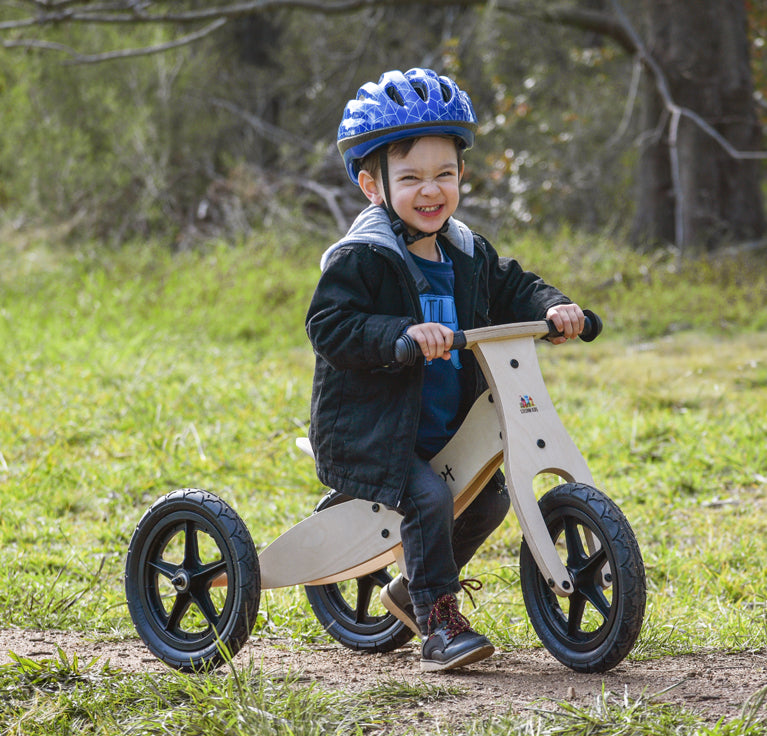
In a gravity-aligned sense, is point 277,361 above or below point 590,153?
below

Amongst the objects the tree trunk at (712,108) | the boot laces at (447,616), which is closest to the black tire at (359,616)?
the boot laces at (447,616)

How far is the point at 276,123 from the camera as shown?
1272cm

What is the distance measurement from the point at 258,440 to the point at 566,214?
824cm

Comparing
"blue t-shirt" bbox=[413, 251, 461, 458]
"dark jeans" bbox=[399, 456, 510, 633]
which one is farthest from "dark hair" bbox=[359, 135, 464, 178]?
"dark jeans" bbox=[399, 456, 510, 633]

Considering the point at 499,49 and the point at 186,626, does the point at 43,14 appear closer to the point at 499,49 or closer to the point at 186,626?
the point at 499,49

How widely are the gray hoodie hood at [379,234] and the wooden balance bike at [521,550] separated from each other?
1.15 ft

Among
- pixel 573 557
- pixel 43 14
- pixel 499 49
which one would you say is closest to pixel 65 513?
pixel 573 557

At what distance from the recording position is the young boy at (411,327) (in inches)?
107

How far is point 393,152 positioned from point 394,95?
15 centimetres

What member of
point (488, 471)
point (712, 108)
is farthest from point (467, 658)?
point (712, 108)

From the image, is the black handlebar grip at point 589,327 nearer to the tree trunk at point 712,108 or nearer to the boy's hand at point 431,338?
the boy's hand at point 431,338

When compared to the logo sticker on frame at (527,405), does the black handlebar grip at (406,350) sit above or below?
above

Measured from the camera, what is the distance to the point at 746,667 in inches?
103

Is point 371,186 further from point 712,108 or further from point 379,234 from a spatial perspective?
point 712,108
